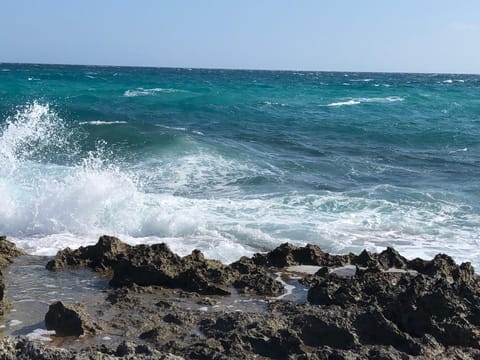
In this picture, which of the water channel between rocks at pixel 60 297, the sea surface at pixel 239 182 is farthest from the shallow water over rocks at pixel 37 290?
the sea surface at pixel 239 182

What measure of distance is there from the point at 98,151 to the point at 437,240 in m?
12.8

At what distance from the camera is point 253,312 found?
654 cm

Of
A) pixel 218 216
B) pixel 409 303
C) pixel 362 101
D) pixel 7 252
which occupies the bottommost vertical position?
pixel 218 216

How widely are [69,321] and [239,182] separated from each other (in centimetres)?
939

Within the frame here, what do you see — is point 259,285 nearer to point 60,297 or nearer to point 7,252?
point 60,297

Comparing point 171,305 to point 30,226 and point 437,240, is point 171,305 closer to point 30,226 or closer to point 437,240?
point 30,226

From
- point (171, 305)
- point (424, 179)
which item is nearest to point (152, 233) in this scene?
Result: point (171, 305)

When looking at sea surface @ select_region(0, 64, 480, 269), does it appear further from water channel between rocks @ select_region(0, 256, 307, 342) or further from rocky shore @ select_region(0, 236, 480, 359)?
rocky shore @ select_region(0, 236, 480, 359)

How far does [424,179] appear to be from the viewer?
15.9 metres

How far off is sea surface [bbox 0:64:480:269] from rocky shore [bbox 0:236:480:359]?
1.53 meters

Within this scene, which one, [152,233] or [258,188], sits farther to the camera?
[258,188]

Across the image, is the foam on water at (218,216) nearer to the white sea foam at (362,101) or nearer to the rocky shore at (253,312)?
the rocky shore at (253,312)

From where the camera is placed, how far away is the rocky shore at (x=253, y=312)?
5.43m

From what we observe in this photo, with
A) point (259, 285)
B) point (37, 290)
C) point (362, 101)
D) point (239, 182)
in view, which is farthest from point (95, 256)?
point (362, 101)
